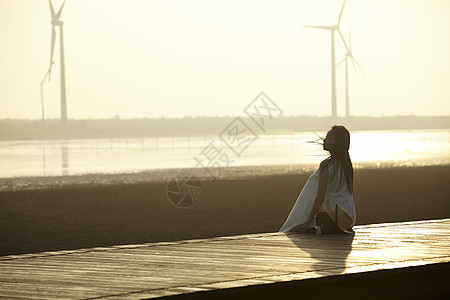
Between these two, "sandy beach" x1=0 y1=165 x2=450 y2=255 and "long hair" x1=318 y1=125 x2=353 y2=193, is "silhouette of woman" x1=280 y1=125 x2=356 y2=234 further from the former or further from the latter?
"sandy beach" x1=0 y1=165 x2=450 y2=255

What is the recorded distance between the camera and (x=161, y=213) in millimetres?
33656

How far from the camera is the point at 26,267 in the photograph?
10.8 metres

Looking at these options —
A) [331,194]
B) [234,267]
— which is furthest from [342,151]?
[234,267]

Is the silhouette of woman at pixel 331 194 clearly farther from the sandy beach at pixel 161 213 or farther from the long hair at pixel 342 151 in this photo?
the sandy beach at pixel 161 213

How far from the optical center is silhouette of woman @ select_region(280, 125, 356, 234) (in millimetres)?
13125

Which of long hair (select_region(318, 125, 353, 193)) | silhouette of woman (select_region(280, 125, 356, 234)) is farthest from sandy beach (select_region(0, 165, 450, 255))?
long hair (select_region(318, 125, 353, 193))

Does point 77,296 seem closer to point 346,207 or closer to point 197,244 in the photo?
point 197,244

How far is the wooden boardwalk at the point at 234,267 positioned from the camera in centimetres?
923

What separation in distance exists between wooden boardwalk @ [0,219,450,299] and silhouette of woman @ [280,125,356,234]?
0.86ft

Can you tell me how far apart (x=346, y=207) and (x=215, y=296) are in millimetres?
4765

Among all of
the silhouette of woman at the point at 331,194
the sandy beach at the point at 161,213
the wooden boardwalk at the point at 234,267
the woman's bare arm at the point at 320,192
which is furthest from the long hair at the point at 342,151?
the sandy beach at the point at 161,213

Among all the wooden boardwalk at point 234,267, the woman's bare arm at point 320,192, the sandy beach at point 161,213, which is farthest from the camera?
the sandy beach at point 161,213

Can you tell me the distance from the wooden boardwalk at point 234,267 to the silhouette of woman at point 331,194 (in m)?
0.26

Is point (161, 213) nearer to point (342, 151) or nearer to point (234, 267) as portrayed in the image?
point (342, 151)
